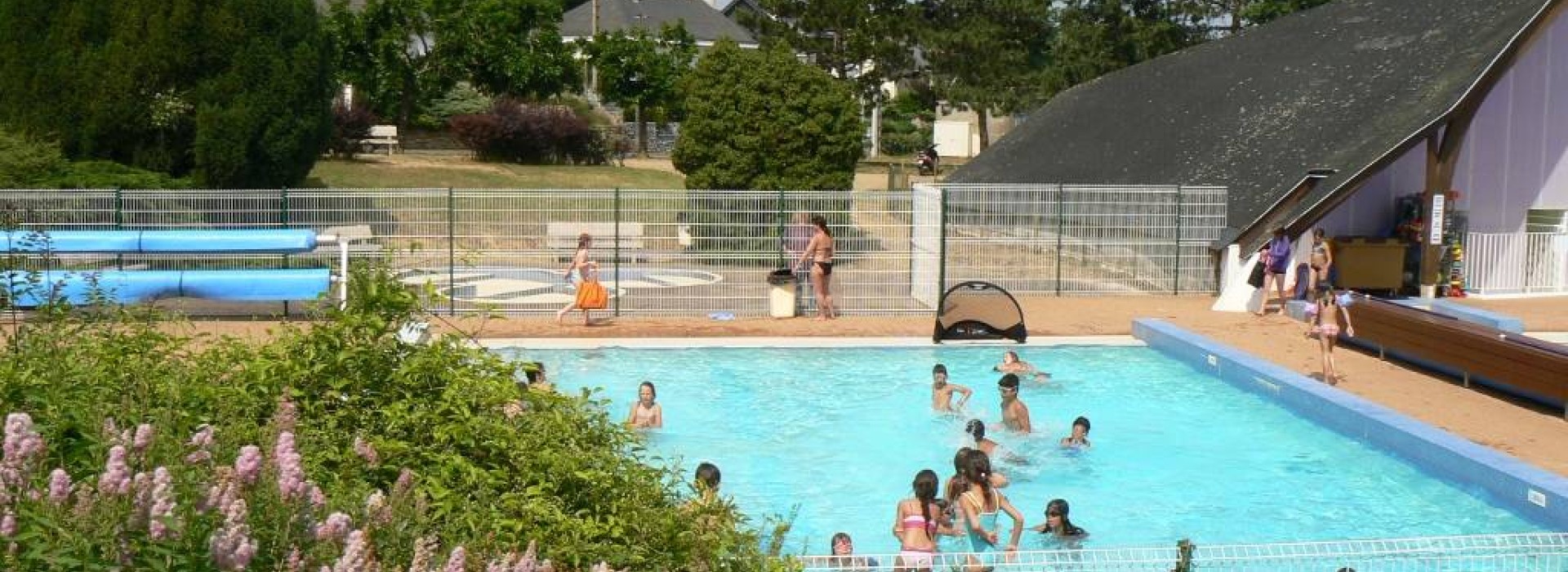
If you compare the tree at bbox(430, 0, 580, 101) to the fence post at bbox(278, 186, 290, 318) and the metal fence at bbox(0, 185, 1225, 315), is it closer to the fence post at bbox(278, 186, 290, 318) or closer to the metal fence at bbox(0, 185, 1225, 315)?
the metal fence at bbox(0, 185, 1225, 315)

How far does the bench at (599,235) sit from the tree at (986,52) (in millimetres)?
32531

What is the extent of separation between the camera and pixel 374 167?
1628 inches

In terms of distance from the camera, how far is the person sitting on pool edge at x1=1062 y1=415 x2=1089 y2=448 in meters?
15.0

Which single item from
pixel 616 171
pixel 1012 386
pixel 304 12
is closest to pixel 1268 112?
pixel 1012 386

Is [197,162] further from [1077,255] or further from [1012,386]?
[1012,386]

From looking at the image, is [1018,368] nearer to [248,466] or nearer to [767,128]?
[767,128]

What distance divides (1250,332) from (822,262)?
5833mm

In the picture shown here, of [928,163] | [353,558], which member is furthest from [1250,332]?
[928,163]

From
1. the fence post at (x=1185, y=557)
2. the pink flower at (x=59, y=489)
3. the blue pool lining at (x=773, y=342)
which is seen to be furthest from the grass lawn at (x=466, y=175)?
the pink flower at (x=59, y=489)

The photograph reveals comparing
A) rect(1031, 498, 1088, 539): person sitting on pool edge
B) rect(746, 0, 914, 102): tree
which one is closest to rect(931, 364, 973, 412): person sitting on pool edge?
rect(1031, 498, 1088, 539): person sitting on pool edge

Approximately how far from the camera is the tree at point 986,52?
Result: 54406 mm

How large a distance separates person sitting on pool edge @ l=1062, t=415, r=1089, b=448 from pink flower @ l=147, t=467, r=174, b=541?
11.2 meters

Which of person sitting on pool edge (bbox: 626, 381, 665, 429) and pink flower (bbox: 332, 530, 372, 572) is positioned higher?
pink flower (bbox: 332, 530, 372, 572)

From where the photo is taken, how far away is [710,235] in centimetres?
2247
